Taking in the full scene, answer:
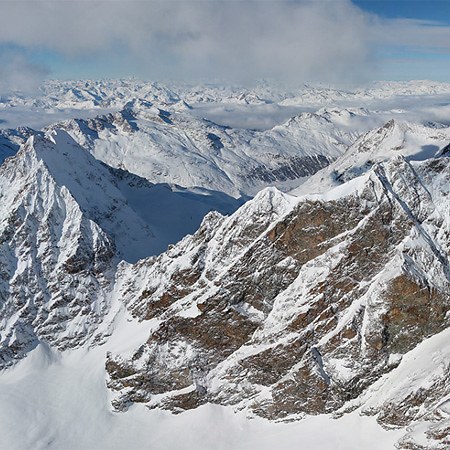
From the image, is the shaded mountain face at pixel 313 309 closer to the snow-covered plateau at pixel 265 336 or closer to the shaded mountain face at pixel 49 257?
the snow-covered plateau at pixel 265 336

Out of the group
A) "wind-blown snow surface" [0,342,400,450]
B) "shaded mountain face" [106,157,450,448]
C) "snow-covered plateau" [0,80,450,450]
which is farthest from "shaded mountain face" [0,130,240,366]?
"shaded mountain face" [106,157,450,448]

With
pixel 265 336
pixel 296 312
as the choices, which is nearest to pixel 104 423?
pixel 265 336

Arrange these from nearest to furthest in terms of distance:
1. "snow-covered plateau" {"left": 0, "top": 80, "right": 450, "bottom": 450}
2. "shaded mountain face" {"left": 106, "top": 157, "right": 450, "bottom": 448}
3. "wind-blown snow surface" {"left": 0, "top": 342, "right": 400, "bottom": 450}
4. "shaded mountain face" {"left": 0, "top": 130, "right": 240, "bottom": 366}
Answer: "wind-blown snow surface" {"left": 0, "top": 342, "right": 400, "bottom": 450}, "snow-covered plateau" {"left": 0, "top": 80, "right": 450, "bottom": 450}, "shaded mountain face" {"left": 106, "top": 157, "right": 450, "bottom": 448}, "shaded mountain face" {"left": 0, "top": 130, "right": 240, "bottom": 366}

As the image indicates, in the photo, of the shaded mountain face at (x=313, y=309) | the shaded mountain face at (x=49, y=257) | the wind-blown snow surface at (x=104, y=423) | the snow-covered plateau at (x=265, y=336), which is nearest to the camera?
the wind-blown snow surface at (x=104, y=423)

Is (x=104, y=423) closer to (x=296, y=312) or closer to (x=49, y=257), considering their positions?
(x=296, y=312)

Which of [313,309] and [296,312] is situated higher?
[296,312]

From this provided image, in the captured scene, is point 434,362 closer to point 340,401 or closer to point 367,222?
point 340,401

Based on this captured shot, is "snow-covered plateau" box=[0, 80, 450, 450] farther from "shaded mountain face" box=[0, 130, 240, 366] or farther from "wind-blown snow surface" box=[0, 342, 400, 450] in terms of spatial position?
"shaded mountain face" box=[0, 130, 240, 366]

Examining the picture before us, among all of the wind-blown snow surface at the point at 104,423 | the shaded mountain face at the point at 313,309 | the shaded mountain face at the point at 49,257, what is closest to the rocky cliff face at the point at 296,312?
the shaded mountain face at the point at 313,309

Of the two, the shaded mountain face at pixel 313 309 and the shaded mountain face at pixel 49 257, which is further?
the shaded mountain face at pixel 49 257
